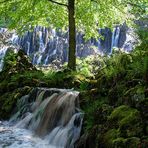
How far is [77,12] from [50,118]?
8463 mm

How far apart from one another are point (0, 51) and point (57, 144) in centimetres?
2572

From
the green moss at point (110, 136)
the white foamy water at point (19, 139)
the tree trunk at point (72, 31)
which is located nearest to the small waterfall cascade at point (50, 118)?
the white foamy water at point (19, 139)

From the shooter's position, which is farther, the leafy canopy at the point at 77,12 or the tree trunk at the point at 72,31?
the leafy canopy at the point at 77,12

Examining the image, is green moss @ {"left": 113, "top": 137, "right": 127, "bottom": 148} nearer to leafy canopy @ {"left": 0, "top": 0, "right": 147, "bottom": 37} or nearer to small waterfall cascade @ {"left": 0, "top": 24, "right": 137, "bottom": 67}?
leafy canopy @ {"left": 0, "top": 0, "right": 147, "bottom": 37}

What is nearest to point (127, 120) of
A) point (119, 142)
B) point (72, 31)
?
point (119, 142)

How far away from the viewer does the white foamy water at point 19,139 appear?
919 cm

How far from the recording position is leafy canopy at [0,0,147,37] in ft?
56.1

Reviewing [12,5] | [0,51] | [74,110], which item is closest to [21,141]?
[74,110]

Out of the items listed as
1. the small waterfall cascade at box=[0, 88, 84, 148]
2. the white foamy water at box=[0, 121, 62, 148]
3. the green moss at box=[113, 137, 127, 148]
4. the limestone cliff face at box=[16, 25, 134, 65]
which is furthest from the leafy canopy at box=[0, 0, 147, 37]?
the limestone cliff face at box=[16, 25, 134, 65]

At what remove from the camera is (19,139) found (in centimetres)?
984

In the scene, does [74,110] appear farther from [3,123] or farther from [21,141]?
[3,123]

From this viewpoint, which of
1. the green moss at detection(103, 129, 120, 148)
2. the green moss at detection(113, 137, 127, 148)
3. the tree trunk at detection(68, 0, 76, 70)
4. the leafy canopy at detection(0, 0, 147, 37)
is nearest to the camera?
the green moss at detection(113, 137, 127, 148)

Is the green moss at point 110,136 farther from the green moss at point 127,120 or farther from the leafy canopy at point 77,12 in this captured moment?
the leafy canopy at point 77,12

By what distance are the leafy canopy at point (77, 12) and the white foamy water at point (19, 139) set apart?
7.61 m
